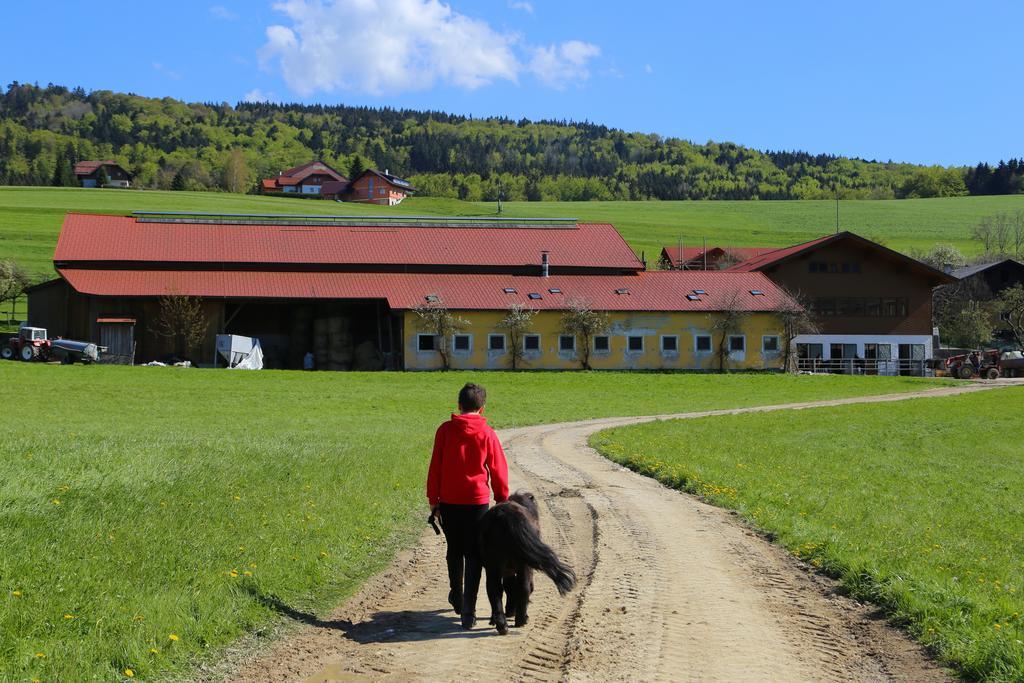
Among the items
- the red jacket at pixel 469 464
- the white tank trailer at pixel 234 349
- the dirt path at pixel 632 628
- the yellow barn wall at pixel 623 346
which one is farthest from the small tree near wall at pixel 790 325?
the red jacket at pixel 469 464

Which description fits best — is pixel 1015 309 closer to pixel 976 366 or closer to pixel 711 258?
pixel 976 366

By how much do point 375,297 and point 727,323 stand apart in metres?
19.6

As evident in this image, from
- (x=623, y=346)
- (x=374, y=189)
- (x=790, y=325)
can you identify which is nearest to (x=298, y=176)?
(x=374, y=189)

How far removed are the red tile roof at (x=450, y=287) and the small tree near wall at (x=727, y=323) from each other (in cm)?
35

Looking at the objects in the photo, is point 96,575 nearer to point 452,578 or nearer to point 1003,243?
point 452,578

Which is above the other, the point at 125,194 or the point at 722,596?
the point at 125,194

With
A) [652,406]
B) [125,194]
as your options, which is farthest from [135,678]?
[125,194]

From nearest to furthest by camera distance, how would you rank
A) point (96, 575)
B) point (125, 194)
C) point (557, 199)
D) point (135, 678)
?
point (135, 678), point (96, 575), point (125, 194), point (557, 199)

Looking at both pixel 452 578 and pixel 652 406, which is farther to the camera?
pixel 652 406

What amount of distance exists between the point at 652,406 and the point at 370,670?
3366 centimetres

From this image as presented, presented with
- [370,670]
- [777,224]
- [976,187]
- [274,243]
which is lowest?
[370,670]

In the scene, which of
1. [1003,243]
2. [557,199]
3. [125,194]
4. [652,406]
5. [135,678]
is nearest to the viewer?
[135,678]

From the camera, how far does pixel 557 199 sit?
175500mm

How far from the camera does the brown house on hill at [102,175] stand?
163 metres
